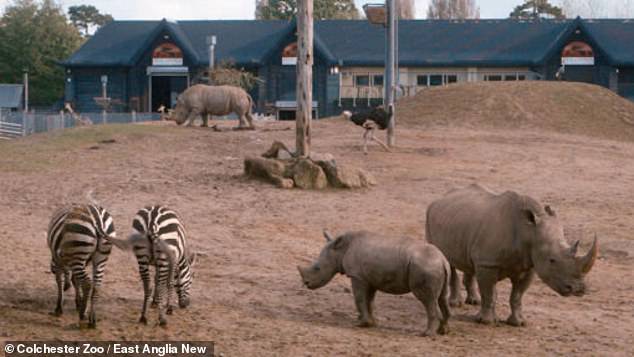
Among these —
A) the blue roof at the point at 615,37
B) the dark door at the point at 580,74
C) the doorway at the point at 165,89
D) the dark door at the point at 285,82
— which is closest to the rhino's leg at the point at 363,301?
the dark door at the point at 285,82

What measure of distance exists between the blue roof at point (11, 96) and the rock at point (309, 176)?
4862cm

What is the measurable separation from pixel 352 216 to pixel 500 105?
20042 mm

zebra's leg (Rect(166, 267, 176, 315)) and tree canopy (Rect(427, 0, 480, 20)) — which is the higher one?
tree canopy (Rect(427, 0, 480, 20))

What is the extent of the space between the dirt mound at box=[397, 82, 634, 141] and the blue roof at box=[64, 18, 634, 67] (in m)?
15.7

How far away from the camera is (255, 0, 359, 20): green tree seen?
264ft

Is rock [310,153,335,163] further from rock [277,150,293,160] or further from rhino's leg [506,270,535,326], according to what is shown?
rhino's leg [506,270,535,326]

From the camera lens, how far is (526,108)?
36.6 meters

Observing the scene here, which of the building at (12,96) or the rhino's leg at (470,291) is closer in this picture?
the rhino's leg at (470,291)

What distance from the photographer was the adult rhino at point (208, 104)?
108 ft

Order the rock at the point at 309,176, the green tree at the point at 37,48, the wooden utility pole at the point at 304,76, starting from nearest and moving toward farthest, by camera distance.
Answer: the rock at the point at 309,176 < the wooden utility pole at the point at 304,76 < the green tree at the point at 37,48

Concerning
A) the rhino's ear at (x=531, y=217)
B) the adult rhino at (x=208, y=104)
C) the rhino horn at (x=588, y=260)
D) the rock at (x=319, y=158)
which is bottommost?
the rhino horn at (x=588, y=260)

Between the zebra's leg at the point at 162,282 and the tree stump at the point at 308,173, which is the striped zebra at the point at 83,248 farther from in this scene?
the tree stump at the point at 308,173

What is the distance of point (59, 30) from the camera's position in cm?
7656

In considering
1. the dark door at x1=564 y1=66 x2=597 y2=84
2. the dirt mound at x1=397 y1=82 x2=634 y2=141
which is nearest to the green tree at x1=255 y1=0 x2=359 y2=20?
the dark door at x1=564 y1=66 x2=597 y2=84
